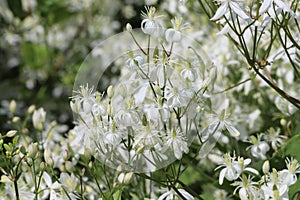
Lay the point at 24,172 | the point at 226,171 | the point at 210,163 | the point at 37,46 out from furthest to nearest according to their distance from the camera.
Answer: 1. the point at 37,46
2. the point at 210,163
3. the point at 24,172
4. the point at 226,171

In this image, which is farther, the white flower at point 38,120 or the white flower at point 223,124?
the white flower at point 38,120

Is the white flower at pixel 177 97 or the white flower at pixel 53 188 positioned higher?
A: the white flower at pixel 177 97

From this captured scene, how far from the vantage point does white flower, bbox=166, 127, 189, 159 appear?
82 centimetres

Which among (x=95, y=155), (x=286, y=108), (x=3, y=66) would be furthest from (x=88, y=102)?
(x=3, y=66)

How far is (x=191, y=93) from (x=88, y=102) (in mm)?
137

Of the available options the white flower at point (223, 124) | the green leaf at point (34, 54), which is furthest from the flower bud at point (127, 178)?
the green leaf at point (34, 54)

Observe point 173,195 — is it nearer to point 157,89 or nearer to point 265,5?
point 157,89

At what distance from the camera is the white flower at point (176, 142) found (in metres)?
0.82

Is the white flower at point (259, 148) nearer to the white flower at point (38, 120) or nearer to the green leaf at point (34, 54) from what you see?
the white flower at point (38, 120)

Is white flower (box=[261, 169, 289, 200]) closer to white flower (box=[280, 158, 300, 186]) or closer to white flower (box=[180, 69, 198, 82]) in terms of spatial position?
white flower (box=[280, 158, 300, 186])

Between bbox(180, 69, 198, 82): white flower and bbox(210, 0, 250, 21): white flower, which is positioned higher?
bbox(210, 0, 250, 21): white flower

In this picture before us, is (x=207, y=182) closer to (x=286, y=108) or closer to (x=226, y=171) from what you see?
(x=286, y=108)

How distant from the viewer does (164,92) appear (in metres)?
0.84

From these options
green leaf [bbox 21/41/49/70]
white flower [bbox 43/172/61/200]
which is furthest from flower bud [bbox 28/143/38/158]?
green leaf [bbox 21/41/49/70]
